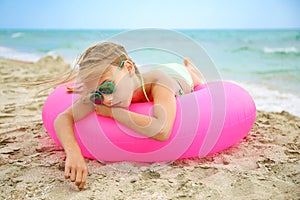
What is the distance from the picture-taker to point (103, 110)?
203cm

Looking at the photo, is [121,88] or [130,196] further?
[121,88]

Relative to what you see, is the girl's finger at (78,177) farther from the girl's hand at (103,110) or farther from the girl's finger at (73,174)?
the girl's hand at (103,110)

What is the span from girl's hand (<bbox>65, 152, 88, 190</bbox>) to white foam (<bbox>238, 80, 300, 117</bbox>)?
2.55 m

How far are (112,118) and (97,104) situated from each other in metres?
0.13

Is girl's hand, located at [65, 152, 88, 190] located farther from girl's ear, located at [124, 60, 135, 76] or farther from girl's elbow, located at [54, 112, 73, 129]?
girl's ear, located at [124, 60, 135, 76]

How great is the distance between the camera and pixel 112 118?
2055 millimetres

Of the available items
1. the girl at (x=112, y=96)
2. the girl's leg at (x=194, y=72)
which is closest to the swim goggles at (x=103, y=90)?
the girl at (x=112, y=96)

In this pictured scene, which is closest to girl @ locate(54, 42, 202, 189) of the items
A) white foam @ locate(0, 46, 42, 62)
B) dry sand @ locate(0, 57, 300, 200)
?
dry sand @ locate(0, 57, 300, 200)

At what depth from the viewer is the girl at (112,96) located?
1.90m

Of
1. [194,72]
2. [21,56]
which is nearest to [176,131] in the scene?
[194,72]

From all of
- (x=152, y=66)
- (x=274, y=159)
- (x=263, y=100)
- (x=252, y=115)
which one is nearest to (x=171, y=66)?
(x=152, y=66)

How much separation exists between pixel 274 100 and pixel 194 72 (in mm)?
1789

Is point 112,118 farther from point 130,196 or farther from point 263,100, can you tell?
point 263,100

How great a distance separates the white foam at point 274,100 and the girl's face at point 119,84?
90.0 inches
